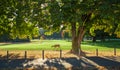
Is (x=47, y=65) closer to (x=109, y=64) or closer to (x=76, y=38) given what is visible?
(x=109, y=64)

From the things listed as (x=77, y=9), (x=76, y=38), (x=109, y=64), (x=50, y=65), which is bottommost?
(x=109, y=64)

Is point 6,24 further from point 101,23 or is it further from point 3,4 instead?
point 101,23

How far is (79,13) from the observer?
2700 centimetres

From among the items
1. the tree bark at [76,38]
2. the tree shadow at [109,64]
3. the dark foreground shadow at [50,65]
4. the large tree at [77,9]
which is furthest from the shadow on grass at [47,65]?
the tree bark at [76,38]

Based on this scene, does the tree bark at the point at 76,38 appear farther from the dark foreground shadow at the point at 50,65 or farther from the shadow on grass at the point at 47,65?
the dark foreground shadow at the point at 50,65

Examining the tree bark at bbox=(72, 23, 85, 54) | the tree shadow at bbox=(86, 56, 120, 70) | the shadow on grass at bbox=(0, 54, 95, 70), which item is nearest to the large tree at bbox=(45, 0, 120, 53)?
the shadow on grass at bbox=(0, 54, 95, 70)

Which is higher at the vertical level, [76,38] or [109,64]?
[76,38]

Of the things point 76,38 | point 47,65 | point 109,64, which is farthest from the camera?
point 76,38

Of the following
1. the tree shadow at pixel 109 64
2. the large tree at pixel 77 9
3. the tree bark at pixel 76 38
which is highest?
the large tree at pixel 77 9

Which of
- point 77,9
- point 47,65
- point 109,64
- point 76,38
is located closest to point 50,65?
point 47,65

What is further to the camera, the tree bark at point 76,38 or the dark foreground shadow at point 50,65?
the tree bark at point 76,38

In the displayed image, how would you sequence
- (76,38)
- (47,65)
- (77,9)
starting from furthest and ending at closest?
Answer: (76,38) → (77,9) → (47,65)

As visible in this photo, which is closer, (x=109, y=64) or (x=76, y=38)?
(x=109, y=64)

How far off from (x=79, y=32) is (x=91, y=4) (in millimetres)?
7720
